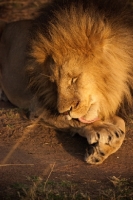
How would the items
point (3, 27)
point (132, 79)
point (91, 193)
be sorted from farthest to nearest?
1. point (3, 27)
2. point (132, 79)
3. point (91, 193)

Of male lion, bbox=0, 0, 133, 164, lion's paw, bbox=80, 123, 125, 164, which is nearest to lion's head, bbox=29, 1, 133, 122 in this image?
male lion, bbox=0, 0, 133, 164

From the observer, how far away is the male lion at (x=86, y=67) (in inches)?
157

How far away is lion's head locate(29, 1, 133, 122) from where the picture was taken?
3.98m

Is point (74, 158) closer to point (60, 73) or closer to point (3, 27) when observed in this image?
point (60, 73)

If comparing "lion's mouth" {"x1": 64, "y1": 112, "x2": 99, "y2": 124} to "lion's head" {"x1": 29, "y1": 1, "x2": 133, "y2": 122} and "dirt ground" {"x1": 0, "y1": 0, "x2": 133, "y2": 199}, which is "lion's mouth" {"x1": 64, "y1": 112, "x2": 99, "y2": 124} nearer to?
"lion's head" {"x1": 29, "y1": 1, "x2": 133, "y2": 122}

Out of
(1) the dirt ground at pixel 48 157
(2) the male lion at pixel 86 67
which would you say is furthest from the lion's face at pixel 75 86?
(1) the dirt ground at pixel 48 157

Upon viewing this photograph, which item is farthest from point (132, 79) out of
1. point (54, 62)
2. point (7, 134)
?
point (7, 134)

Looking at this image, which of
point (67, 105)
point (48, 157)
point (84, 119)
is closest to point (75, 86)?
point (67, 105)

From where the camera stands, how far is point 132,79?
4305 mm

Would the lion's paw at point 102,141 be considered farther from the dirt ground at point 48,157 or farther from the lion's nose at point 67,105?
the lion's nose at point 67,105

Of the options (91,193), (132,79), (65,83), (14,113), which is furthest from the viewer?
(14,113)

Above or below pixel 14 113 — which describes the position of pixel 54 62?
above

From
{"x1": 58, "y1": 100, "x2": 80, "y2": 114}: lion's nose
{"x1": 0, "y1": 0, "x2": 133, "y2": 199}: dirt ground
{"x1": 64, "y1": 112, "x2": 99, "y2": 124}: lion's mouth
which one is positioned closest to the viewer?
{"x1": 0, "y1": 0, "x2": 133, "y2": 199}: dirt ground

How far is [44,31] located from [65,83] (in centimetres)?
47
